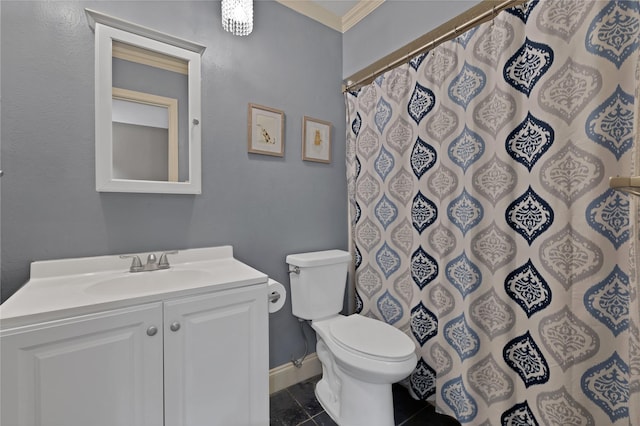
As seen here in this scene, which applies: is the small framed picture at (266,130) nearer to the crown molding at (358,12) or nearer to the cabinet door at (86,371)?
the crown molding at (358,12)

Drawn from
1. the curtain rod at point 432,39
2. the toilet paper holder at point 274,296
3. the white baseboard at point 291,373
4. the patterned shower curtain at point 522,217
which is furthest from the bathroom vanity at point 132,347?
the curtain rod at point 432,39

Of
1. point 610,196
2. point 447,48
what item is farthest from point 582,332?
point 447,48

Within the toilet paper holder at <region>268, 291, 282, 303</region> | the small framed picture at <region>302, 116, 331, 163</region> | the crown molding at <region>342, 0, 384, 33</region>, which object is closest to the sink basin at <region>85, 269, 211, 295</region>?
the toilet paper holder at <region>268, 291, 282, 303</region>

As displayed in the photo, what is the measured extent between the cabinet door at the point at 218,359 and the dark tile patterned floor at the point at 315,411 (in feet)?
1.24

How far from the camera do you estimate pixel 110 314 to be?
835 mm

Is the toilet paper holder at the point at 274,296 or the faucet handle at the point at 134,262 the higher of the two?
the faucet handle at the point at 134,262

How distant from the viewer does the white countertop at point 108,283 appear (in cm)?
79

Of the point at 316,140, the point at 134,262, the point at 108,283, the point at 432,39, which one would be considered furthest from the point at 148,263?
the point at 432,39

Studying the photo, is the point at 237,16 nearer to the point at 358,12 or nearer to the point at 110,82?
the point at 110,82

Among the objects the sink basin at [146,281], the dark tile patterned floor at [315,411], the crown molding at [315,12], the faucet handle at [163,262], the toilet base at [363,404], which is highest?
the crown molding at [315,12]

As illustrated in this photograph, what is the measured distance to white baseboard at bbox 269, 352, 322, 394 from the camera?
163cm

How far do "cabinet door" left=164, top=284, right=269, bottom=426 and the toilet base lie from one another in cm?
42

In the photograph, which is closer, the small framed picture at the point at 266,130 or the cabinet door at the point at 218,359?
the cabinet door at the point at 218,359

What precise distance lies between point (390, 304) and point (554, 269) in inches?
34.3
